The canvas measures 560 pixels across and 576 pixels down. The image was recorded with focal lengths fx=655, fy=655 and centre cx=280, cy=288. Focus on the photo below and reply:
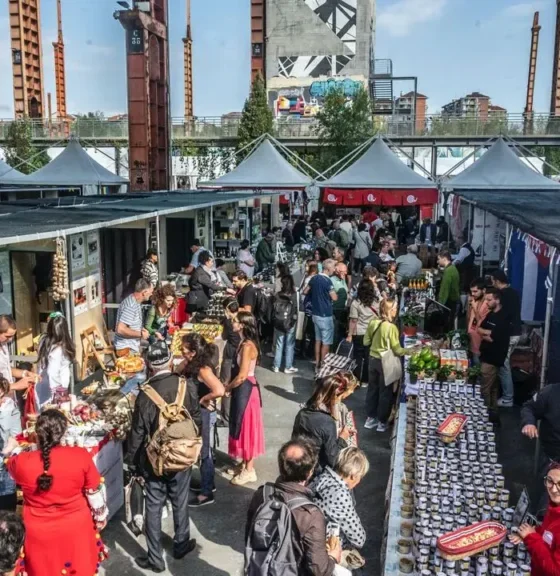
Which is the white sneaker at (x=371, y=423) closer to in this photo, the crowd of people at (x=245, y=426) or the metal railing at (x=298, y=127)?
the crowd of people at (x=245, y=426)

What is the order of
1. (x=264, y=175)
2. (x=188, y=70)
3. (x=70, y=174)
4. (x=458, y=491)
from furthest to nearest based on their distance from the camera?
(x=188, y=70), (x=70, y=174), (x=264, y=175), (x=458, y=491)

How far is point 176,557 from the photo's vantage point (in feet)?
17.3

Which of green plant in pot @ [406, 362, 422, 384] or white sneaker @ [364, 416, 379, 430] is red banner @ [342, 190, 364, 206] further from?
green plant in pot @ [406, 362, 422, 384]

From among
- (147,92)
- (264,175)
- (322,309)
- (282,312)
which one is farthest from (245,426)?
(147,92)

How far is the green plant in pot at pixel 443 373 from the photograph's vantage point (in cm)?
699

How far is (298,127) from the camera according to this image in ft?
136

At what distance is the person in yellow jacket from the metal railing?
30351mm

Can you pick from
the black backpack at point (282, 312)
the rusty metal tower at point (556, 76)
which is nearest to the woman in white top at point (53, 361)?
the black backpack at point (282, 312)

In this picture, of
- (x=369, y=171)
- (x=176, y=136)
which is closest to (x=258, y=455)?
(x=369, y=171)

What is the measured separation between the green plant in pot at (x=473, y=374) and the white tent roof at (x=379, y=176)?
10140 millimetres

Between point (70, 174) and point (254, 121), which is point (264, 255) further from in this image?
point (254, 121)

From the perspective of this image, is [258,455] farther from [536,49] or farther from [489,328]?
[536,49]

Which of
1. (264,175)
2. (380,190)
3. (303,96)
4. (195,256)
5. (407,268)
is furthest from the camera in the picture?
(303,96)

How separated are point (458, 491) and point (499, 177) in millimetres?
14733
